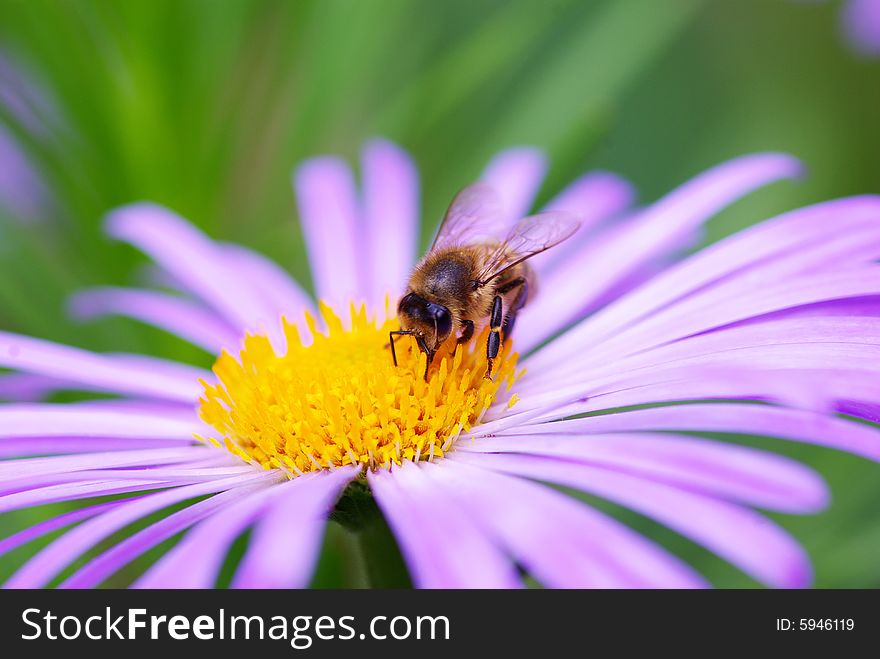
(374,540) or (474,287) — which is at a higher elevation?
(474,287)

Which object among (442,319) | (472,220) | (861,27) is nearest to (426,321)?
(442,319)

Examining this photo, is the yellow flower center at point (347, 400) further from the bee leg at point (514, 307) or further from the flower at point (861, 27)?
the flower at point (861, 27)

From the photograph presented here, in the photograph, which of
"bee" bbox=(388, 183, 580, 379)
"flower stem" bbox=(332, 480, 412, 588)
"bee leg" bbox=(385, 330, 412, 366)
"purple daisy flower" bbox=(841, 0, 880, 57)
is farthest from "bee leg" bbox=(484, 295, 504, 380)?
"purple daisy flower" bbox=(841, 0, 880, 57)

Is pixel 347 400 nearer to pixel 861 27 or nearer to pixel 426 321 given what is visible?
pixel 426 321

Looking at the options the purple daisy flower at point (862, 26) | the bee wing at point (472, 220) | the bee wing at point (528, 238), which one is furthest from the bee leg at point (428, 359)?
the purple daisy flower at point (862, 26)

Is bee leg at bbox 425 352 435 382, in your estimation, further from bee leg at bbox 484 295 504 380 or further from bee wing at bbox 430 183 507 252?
bee wing at bbox 430 183 507 252

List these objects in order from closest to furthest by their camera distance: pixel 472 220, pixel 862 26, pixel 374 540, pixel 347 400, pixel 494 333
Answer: pixel 374 540 → pixel 347 400 → pixel 494 333 → pixel 472 220 → pixel 862 26

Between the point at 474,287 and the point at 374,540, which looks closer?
the point at 374,540

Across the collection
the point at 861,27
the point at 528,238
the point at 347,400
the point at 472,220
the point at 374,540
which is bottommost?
the point at 374,540
